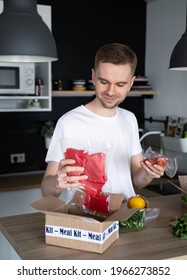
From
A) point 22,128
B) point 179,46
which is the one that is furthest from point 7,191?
point 179,46

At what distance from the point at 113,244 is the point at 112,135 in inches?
25.5

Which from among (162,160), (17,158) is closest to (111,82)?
(162,160)

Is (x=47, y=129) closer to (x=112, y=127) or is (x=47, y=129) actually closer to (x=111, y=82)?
(x=112, y=127)

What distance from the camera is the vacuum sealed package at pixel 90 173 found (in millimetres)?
1248

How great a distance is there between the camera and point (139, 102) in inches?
163

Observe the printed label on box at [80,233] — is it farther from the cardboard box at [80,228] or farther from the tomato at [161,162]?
the tomato at [161,162]

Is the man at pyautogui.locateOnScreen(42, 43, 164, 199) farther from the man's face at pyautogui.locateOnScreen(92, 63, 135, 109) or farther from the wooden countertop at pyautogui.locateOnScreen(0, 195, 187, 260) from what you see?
the wooden countertop at pyautogui.locateOnScreen(0, 195, 187, 260)

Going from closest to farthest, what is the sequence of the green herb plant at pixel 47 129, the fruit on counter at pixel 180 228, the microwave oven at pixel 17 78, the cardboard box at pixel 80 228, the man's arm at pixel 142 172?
the cardboard box at pixel 80 228, the fruit on counter at pixel 180 228, the man's arm at pixel 142 172, the microwave oven at pixel 17 78, the green herb plant at pixel 47 129

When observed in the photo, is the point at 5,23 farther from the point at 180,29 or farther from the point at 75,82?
the point at 180,29

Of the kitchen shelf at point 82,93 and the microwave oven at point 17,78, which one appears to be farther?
the kitchen shelf at point 82,93

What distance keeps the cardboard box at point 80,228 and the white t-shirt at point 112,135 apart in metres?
0.43

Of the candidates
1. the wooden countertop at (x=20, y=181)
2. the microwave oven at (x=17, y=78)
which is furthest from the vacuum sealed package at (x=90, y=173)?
the microwave oven at (x=17, y=78)
